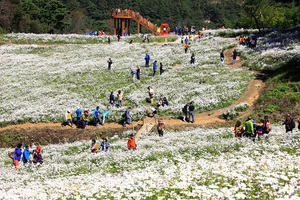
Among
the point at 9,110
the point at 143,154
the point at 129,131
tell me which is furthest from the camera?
the point at 9,110

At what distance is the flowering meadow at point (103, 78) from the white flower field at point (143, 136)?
5.3 inches

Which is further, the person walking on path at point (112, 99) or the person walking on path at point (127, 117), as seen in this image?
the person walking on path at point (112, 99)

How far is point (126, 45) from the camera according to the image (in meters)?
71.8

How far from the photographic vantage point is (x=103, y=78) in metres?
51.3

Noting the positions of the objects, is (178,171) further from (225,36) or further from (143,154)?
(225,36)

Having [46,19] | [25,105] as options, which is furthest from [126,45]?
[46,19]

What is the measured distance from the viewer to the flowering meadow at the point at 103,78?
1604 inches

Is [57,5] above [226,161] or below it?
above

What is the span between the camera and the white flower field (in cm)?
1311

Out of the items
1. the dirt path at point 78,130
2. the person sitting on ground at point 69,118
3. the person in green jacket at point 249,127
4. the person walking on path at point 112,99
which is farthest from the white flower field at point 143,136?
the person sitting on ground at point 69,118

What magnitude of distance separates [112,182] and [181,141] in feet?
42.0

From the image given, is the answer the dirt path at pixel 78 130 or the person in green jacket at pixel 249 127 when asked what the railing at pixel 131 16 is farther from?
the person in green jacket at pixel 249 127

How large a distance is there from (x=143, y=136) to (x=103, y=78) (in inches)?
811

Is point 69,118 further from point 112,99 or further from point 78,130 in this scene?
point 112,99
